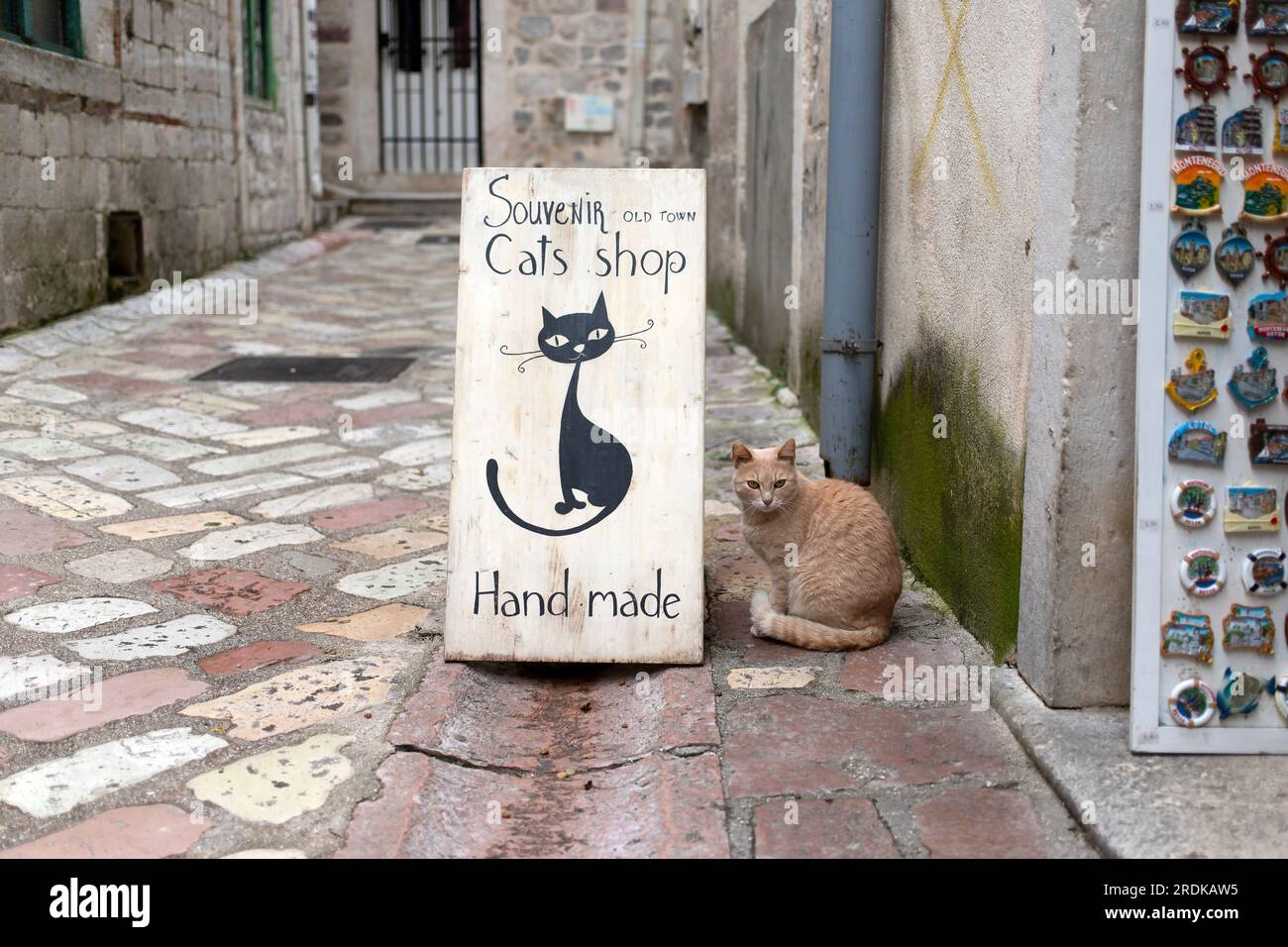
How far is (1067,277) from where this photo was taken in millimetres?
2514

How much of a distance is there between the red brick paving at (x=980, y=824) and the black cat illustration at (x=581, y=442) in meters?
1.08

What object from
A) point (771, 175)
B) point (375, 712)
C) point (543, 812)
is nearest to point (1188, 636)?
point (543, 812)

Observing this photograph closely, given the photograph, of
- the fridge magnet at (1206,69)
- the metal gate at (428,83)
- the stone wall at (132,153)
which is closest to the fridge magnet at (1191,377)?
the fridge magnet at (1206,69)

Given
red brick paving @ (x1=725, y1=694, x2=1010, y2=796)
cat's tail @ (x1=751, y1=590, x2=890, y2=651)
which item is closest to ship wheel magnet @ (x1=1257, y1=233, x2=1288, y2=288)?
red brick paving @ (x1=725, y1=694, x2=1010, y2=796)

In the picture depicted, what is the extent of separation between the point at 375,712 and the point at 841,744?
0.98 meters

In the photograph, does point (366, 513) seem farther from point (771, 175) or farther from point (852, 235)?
point (771, 175)

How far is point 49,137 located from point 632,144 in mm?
7984

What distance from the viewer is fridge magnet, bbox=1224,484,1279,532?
247 cm

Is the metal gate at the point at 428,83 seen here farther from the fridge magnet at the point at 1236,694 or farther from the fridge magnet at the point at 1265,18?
the fridge magnet at the point at 1236,694

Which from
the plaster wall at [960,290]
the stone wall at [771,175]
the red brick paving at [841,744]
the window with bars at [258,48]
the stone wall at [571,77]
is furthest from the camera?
the stone wall at [571,77]

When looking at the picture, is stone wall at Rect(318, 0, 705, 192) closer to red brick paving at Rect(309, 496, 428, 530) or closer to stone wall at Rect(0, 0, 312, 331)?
stone wall at Rect(0, 0, 312, 331)

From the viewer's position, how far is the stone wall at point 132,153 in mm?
6914

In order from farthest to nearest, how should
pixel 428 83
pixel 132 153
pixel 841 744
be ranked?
1. pixel 428 83
2. pixel 132 153
3. pixel 841 744

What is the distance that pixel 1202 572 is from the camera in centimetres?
246
